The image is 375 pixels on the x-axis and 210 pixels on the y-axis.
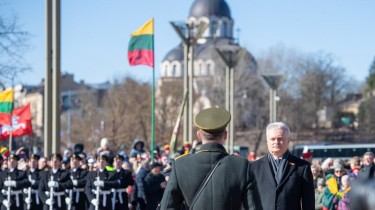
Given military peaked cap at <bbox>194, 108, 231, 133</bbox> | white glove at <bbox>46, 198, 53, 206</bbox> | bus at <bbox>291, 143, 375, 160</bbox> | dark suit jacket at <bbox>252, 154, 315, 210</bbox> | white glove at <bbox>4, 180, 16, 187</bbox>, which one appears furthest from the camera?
bus at <bbox>291, 143, 375, 160</bbox>

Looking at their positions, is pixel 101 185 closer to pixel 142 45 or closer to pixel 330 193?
pixel 330 193

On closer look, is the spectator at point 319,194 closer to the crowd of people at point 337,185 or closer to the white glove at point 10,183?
the crowd of people at point 337,185

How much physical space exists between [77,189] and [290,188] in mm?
10170

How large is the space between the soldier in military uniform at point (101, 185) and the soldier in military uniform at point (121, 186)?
144 mm

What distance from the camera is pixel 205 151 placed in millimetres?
5621

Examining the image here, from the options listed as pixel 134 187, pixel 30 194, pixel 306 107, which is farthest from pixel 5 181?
pixel 306 107

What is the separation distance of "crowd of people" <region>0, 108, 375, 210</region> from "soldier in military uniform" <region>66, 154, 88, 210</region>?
20mm

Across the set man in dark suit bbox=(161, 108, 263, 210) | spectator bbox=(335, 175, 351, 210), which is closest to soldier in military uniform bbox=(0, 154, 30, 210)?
spectator bbox=(335, 175, 351, 210)

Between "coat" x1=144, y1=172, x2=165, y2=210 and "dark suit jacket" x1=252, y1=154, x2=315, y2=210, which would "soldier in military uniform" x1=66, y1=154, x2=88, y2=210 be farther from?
"dark suit jacket" x1=252, y1=154, x2=315, y2=210

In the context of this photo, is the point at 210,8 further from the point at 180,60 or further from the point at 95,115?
the point at 95,115

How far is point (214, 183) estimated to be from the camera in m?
5.50

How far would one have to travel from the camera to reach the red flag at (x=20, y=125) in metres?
24.1

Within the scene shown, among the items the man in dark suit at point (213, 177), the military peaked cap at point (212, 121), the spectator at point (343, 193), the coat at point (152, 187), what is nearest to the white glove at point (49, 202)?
the coat at point (152, 187)

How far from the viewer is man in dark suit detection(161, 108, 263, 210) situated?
5457mm
